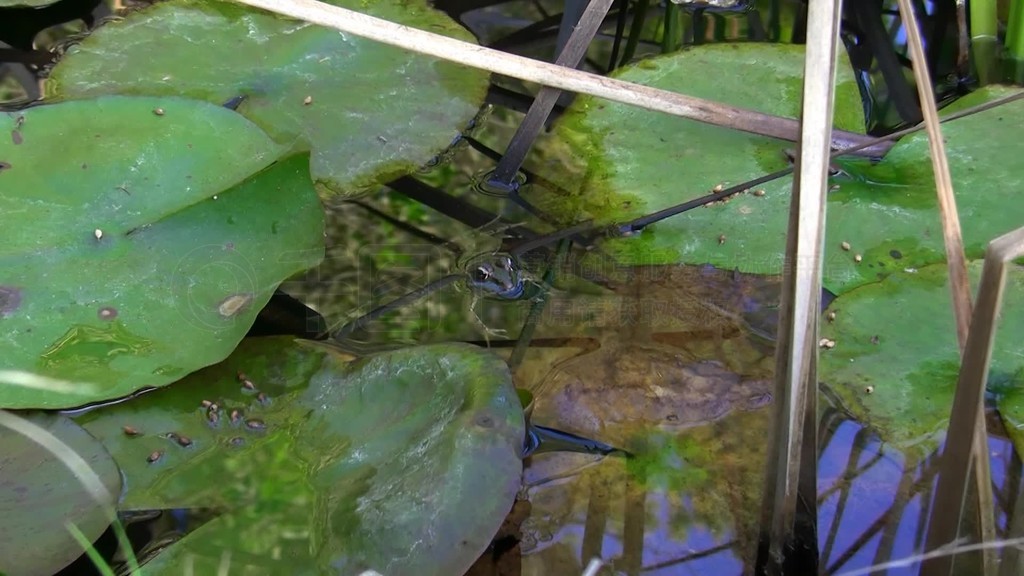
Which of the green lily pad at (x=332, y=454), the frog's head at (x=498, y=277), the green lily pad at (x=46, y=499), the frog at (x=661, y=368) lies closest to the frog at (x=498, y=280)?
the frog's head at (x=498, y=277)

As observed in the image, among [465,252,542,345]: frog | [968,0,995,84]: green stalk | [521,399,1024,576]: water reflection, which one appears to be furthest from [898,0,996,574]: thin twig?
[968,0,995,84]: green stalk

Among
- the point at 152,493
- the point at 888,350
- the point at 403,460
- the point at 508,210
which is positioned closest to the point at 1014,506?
the point at 888,350

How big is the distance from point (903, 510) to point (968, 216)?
59 cm

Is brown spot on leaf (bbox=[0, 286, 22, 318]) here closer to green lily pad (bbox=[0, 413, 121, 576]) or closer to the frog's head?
green lily pad (bbox=[0, 413, 121, 576])

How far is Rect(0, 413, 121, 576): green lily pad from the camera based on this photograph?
1045mm

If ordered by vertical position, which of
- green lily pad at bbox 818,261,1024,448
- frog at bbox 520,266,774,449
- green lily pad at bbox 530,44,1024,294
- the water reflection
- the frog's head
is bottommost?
the water reflection

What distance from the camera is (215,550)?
3.43 feet

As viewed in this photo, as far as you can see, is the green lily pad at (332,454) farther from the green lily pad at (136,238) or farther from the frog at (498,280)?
the frog at (498,280)

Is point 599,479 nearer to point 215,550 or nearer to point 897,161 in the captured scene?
point 215,550

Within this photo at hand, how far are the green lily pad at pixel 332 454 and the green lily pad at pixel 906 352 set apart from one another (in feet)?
1.84

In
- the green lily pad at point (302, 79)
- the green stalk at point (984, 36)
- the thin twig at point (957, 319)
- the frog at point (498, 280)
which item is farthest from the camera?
the green stalk at point (984, 36)

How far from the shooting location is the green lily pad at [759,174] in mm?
1409

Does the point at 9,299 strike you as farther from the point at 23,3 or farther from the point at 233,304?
the point at 23,3

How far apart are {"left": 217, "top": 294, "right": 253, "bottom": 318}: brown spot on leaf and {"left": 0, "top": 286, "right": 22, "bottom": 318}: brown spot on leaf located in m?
0.31
